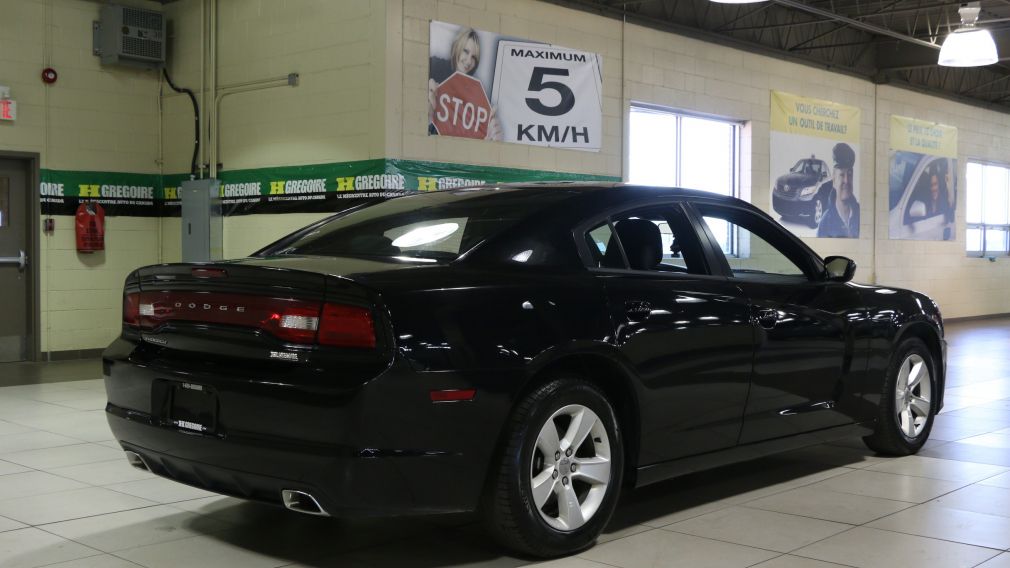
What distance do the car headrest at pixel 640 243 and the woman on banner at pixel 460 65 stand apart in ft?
22.1

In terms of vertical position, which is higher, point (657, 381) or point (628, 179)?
point (628, 179)

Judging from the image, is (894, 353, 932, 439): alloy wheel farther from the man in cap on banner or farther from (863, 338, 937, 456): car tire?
the man in cap on banner

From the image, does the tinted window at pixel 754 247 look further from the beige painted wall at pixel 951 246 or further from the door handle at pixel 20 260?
the beige painted wall at pixel 951 246

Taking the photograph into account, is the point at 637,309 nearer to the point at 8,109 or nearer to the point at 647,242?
the point at 647,242

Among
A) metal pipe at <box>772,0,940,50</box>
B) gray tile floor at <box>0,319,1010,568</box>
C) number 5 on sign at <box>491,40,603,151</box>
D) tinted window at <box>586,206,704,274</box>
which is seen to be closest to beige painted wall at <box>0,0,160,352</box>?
number 5 on sign at <box>491,40,603,151</box>

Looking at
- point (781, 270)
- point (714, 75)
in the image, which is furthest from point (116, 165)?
point (781, 270)

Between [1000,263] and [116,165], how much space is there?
1665 cm

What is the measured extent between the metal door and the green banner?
256mm

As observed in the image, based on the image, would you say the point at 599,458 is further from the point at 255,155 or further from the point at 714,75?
the point at 714,75

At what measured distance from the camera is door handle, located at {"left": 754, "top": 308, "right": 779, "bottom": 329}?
439 cm

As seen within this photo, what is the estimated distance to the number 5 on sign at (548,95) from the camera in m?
11.5

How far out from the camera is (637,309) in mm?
3871

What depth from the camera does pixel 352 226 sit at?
166 inches

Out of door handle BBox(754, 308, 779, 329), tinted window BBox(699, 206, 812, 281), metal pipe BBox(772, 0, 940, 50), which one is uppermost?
metal pipe BBox(772, 0, 940, 50)
